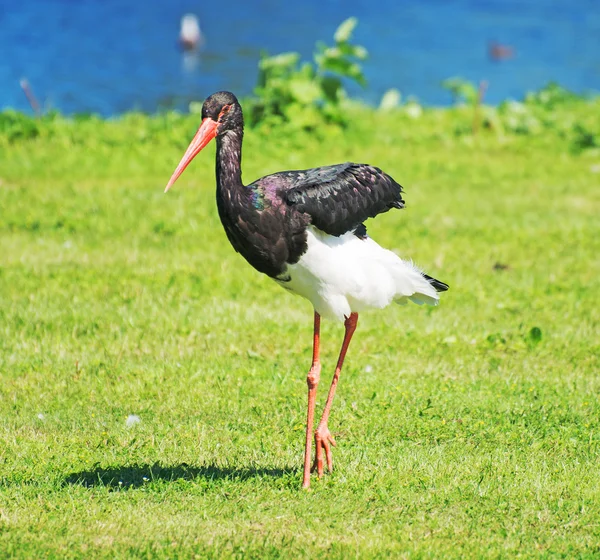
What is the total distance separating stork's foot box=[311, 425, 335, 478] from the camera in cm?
522

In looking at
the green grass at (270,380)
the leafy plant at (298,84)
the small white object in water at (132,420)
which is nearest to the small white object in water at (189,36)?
the leafy plant at (298,84)

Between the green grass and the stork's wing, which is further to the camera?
the stork's wing

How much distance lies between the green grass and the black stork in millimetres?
567

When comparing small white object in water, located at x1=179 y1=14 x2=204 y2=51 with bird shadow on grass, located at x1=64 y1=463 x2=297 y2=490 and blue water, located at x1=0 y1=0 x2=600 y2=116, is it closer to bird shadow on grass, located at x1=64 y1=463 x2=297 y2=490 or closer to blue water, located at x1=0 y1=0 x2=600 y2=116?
blue water, located at x1=0 y1=0 x2=600 y2=116

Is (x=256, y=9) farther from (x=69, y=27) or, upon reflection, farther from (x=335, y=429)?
(x=335, y=429)

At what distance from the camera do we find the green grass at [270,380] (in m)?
4.68

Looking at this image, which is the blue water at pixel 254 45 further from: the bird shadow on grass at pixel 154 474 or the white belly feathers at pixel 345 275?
the bird shadow on grass at pixel 154 474

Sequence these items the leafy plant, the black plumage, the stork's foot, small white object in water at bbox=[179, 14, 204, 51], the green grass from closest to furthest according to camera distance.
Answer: the green grass → the black plumage → the stork's foot → the leafy plant → small white object in water at bbox=[179, 14, 204, 51]

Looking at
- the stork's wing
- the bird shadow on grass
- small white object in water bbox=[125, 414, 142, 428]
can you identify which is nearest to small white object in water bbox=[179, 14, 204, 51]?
small white object in water bbox=[125, 414, 142, 428]

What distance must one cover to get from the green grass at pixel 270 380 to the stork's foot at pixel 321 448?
0.24 ft

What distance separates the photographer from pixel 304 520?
185 inches

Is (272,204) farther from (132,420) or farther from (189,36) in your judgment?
(189,36)

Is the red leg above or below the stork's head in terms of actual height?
below

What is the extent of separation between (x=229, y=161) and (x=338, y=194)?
1.88 ft
